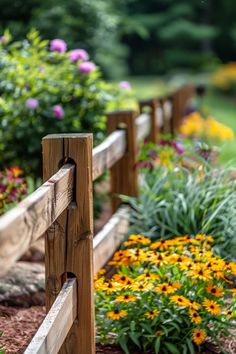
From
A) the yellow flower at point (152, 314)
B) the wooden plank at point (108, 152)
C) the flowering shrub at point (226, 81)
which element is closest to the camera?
the yellow flower at point (152, 314)

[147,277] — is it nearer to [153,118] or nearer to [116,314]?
[116,314]

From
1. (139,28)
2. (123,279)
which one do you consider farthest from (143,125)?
(139,28)

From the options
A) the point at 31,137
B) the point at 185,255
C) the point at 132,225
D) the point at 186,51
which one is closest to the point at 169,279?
the point at 185,255

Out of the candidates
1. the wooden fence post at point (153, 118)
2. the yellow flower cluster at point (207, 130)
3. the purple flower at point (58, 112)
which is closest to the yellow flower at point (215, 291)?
the purple flower at point (58, 112)

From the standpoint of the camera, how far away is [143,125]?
6582 mm

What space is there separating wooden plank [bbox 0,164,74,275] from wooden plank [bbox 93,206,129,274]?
129cm

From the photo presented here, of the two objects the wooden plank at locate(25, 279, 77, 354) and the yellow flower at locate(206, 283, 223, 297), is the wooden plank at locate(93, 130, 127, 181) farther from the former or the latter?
the wooden plank at locate(25, 279, 77, 354)

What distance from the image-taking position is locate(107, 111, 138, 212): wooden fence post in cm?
545

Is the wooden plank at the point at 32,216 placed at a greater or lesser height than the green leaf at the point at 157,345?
greater

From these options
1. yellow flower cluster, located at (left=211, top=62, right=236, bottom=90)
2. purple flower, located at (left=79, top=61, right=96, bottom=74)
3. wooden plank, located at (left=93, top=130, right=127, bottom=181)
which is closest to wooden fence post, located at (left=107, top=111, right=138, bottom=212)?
wooden plank, located at (left=93, top=130, right=127, bottom=181)

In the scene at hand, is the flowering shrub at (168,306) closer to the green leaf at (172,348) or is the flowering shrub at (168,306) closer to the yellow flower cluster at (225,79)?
the green leaf at (172,348)

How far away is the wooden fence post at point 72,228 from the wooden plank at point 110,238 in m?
1.02

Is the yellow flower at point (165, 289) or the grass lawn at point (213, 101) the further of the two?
the grass lawn at point (213, 101)

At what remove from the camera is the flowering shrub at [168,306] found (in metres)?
3.59
